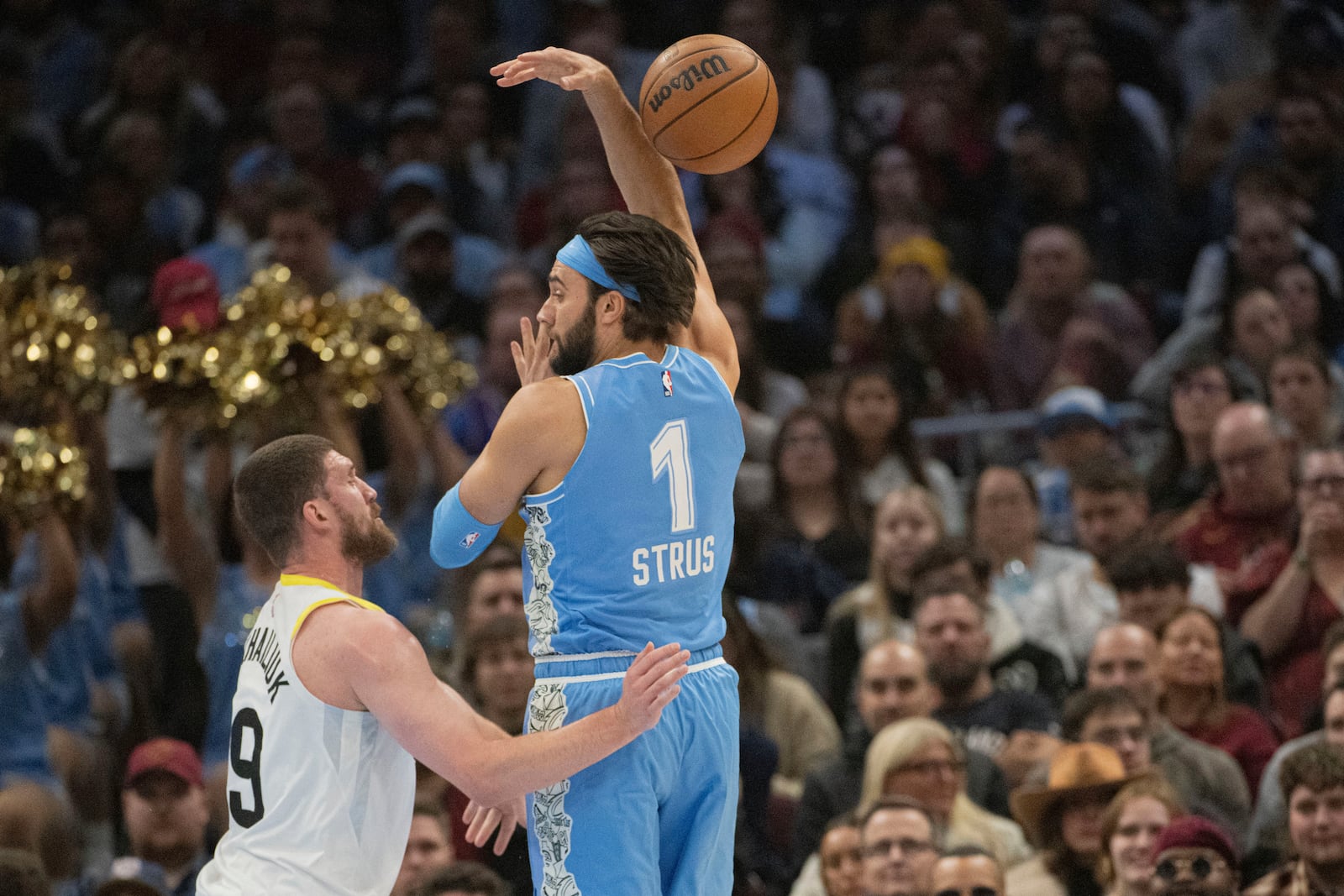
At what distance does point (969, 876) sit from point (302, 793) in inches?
125

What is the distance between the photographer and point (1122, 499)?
926 centimetres

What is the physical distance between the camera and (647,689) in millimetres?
4371

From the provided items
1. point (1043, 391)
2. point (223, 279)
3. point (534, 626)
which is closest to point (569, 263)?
point (534, 626)

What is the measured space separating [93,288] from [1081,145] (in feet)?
21.0

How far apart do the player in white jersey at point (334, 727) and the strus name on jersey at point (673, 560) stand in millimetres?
264

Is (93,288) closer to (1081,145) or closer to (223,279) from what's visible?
(223,279)

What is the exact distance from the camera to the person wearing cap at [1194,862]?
21.9ft

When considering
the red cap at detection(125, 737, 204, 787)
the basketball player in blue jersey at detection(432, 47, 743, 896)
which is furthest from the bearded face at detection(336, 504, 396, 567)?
the red cap at detection(125, 737, 204, 787)

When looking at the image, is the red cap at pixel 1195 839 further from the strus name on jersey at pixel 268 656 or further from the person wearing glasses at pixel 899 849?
the strus name on jersey at pixel 268 656

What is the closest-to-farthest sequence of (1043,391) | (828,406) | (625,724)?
(625,724) < (828,406) < (1043,391)

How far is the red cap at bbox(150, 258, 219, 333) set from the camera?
9078 millimetres

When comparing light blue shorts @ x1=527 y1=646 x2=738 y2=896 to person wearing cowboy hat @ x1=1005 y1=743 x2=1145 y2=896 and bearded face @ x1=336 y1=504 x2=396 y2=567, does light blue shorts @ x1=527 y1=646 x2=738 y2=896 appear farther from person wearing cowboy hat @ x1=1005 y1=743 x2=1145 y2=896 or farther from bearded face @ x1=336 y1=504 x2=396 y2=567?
person wearing cowboy hat @ x1=1005 y1=743 x2=1145 y2=896

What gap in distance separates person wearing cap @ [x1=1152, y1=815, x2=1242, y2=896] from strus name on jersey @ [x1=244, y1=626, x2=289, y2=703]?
3.59 metres

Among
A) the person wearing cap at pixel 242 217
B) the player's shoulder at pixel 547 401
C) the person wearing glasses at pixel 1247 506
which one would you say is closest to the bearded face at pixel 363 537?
the player's shoulder at pixel 547 401
